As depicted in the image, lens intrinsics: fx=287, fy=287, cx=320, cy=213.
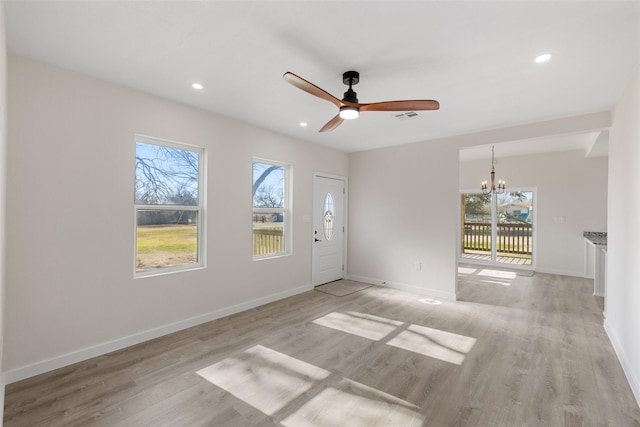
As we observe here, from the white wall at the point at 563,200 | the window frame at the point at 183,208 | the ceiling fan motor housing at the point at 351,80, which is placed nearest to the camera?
the ceiling fan motor housing at the point at 351,80

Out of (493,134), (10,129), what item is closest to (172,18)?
(10,129)

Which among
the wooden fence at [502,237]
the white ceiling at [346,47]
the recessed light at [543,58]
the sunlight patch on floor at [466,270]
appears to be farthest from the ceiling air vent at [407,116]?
the wooden fence at [502,237]

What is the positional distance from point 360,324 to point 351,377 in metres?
1.19

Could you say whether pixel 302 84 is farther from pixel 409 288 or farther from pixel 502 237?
pixel 502 237

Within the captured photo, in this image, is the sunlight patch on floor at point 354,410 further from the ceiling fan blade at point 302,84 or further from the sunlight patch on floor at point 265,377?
the ceiling fan blade at point 302,84

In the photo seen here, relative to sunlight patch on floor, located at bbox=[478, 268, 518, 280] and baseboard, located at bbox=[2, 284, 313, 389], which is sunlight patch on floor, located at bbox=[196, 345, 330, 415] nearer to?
baseboard, located at bbox=[2, 284, 313, 389]

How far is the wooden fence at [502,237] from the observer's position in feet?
24.0

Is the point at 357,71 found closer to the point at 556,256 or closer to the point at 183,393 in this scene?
the point at 183,393

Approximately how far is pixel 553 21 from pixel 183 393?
12.3 feet

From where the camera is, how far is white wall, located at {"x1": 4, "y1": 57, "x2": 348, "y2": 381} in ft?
7.86

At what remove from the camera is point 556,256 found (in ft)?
21.6

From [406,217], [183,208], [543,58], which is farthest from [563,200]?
[183,208]

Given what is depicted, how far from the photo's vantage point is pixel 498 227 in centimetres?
768

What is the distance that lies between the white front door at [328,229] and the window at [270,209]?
0.66 metres
